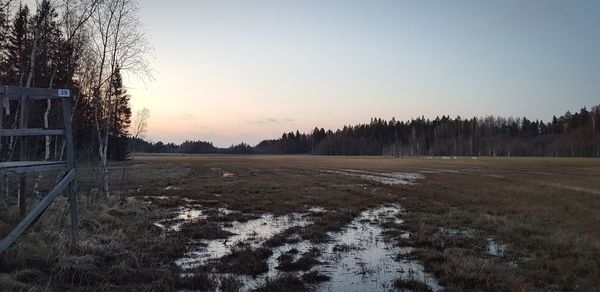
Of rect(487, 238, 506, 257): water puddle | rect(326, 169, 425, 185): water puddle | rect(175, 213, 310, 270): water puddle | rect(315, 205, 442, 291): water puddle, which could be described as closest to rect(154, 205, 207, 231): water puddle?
rect(175, 213, 310, 270): water puddle

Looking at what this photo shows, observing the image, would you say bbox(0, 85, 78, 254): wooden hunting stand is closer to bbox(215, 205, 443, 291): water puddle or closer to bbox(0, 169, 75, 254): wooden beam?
bbox(0, 169, 75, 254): wooden beam

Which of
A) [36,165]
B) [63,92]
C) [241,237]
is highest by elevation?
[63,92]

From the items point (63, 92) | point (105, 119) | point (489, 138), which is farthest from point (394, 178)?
point (489, 138)

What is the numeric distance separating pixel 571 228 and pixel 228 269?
475 inches

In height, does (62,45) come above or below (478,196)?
A: above

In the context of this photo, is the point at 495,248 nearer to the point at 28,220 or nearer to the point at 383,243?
the point at 383,243

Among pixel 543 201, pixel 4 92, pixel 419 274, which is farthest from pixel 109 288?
pixel 543 201

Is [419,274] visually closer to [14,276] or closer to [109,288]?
[109,288]

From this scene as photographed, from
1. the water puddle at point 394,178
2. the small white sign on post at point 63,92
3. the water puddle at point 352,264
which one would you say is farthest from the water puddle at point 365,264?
the water puddle at point 394,178

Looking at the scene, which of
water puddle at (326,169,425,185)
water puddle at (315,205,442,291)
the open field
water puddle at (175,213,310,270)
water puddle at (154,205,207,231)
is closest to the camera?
the open field

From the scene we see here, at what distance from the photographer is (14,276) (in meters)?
7.45

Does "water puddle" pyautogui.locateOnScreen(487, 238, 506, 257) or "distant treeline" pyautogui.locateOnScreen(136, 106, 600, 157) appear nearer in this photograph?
"water puddle" pyautogui.locateOnScreen(487, 238, 506, 257)

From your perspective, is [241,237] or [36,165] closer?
[36,165]

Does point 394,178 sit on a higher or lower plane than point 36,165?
lower
